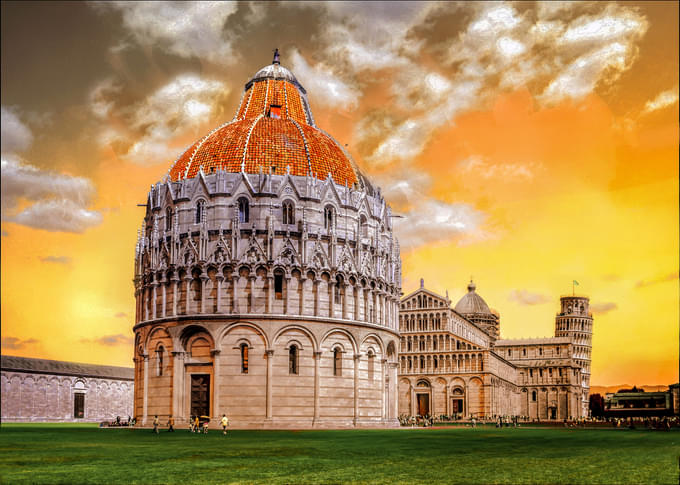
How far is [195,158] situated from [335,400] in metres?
24.8

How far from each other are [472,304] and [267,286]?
120486 mm

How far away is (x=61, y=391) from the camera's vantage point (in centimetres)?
12550

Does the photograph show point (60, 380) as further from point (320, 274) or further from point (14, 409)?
point (320, 274)

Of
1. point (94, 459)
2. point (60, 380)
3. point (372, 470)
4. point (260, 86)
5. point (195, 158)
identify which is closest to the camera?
point (372, 470)

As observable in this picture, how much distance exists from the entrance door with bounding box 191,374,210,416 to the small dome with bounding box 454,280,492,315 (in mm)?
119217

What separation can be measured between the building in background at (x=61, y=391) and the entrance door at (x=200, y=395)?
6094 centimetres

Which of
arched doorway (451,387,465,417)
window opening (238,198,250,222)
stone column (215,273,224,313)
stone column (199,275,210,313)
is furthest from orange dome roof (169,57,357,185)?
arched doorway (451,387,465,417)

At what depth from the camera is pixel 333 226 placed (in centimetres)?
6888

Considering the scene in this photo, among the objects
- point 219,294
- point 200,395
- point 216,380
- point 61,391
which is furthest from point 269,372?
point 61,391

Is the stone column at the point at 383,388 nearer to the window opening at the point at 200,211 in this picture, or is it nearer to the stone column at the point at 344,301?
the stone column at the point at 344,301

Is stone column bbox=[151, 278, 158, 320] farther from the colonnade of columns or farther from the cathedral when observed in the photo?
the cathedral

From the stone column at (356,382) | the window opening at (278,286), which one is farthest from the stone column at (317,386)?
the window opening at (278,286)

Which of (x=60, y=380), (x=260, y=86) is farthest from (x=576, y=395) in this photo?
(x=260, y=86)

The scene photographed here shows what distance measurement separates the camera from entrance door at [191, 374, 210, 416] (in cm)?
6444
